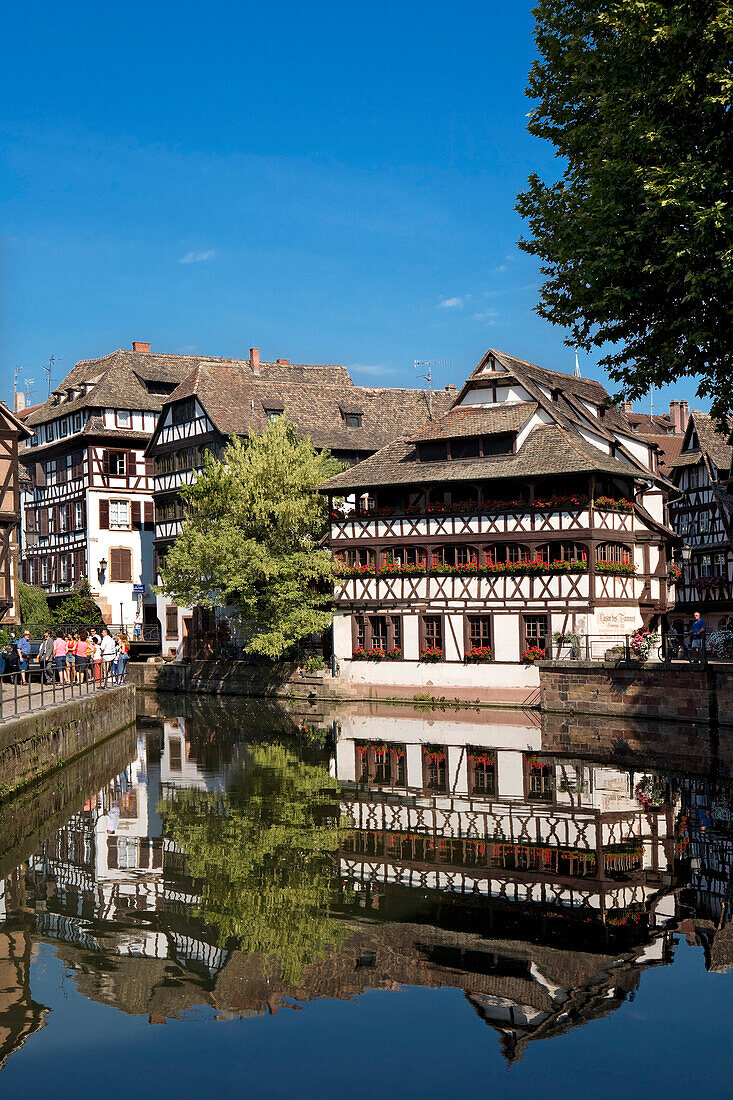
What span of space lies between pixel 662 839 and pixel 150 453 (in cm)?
4977

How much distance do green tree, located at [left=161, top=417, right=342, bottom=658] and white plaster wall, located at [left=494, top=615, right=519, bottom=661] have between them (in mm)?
7688

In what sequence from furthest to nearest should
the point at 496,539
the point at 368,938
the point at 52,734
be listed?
the point at 496,539 < the point at 52,734 < the point at 368,938

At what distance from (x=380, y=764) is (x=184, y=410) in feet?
122

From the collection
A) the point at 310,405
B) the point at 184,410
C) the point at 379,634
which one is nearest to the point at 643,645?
the point at 379,634

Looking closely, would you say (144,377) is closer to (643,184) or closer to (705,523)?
(705,523)

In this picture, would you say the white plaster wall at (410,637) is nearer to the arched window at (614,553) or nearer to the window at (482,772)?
the arched window at (614,553)

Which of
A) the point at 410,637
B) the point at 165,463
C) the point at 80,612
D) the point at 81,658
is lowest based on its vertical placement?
the point at 81,658

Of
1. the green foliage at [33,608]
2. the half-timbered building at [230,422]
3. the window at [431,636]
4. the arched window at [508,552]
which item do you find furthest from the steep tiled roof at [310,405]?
the arched window at [508,552]

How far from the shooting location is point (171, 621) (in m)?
59.6

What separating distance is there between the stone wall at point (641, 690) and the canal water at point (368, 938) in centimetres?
956

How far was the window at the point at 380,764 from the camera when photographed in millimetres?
24875

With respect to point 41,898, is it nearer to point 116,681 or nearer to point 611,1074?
point 611,1074

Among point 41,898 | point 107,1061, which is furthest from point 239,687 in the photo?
point 107,1061

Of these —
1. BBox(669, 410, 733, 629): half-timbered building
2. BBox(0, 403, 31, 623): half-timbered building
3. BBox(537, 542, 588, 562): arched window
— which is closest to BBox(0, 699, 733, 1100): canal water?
BBox(537, 542, 588, 562): arched window
